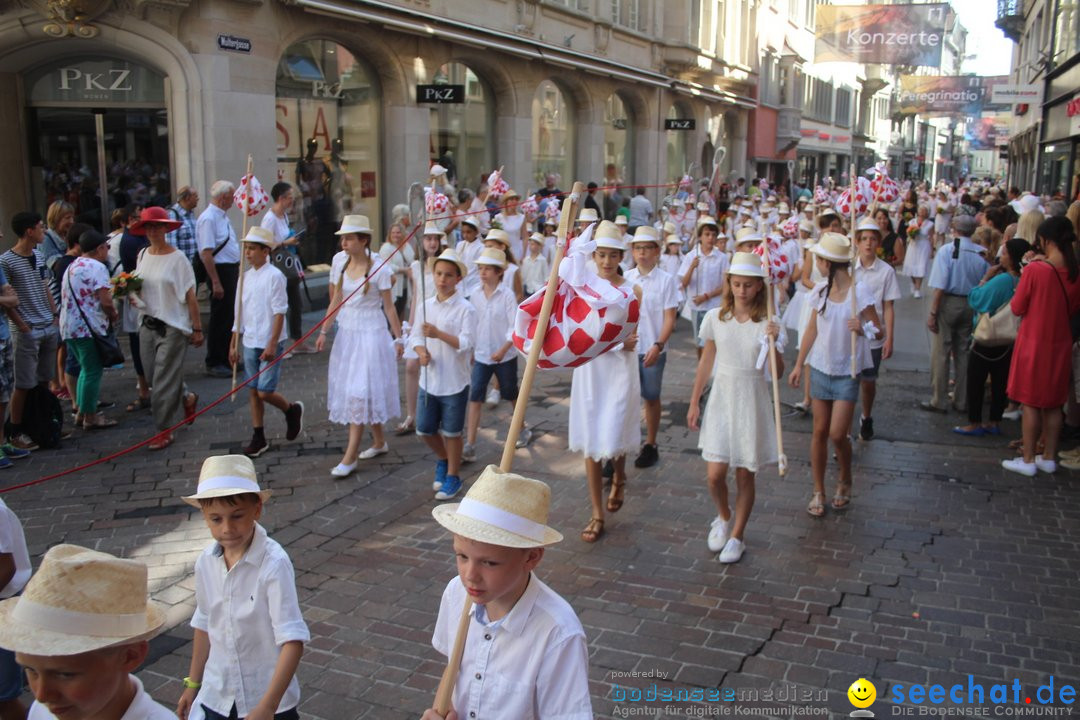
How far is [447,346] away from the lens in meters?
7.18

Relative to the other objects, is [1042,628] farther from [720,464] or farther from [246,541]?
[246,541]

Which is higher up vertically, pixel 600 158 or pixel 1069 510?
pixel 600 158

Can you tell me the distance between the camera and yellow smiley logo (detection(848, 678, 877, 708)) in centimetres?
432

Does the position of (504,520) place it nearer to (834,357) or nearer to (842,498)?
(834,357)

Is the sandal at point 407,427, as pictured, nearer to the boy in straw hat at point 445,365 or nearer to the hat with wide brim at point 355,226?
the boy in straw hat at point 445,365

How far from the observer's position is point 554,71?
23219 mm

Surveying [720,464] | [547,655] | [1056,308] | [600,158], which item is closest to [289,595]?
[547,655]

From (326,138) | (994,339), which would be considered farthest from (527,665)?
(326,138)

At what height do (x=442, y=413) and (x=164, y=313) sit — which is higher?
(x=164, y=313)

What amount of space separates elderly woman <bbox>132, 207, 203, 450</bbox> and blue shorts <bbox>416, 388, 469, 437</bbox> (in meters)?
2.60

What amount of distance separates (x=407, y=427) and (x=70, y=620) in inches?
265

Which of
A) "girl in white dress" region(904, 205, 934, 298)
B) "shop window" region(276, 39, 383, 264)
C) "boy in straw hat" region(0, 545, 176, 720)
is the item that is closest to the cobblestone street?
"boy in straw hat" region(0, 545, 176, 720)

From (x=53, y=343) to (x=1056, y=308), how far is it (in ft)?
28.7

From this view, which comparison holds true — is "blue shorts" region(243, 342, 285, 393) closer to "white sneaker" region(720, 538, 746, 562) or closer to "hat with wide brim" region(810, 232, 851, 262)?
"white sneaker" region(720, 538, 746, 562)
